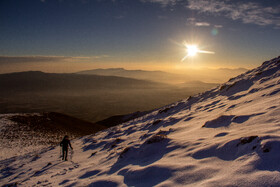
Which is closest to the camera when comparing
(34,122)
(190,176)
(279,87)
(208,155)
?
(190,176)

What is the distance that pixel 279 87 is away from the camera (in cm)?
841

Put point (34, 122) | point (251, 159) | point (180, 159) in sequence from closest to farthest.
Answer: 1. point (251, 159)
2. point (180, 159)
3. point (34, 122)

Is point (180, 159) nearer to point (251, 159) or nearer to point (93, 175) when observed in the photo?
point (251, 159)

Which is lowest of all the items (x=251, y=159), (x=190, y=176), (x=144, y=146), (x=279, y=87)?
(x=144, y=146)

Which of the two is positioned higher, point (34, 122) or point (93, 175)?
point (93, 175)

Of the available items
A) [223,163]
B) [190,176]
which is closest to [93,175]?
[190,176]

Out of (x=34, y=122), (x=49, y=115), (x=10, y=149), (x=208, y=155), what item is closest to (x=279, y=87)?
(x=208, y=155)

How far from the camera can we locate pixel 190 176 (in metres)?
3.51

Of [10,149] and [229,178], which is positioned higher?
[229,178]

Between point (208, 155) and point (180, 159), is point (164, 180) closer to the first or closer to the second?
point (180, 159)

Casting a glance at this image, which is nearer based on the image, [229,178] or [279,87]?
[229,178]

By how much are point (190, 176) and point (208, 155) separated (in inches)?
36.6

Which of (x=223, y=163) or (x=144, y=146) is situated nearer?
(x=223, y=163)

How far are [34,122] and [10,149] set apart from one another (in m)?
10.4
